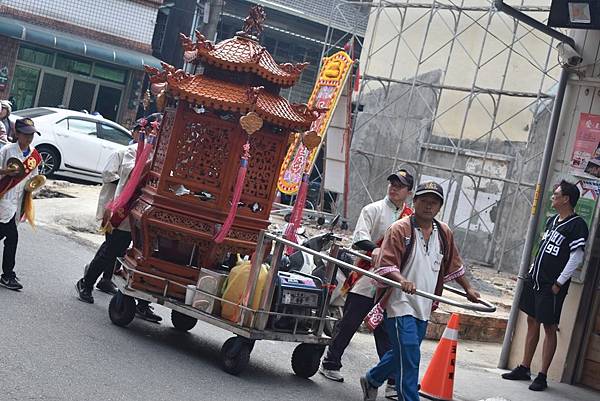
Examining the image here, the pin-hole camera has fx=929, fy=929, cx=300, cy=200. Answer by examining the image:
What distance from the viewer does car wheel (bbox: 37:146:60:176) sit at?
18.3 m

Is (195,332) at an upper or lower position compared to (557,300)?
lower

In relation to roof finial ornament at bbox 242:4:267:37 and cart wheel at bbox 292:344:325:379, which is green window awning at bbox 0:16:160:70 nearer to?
roof finial ornament at bbox 242:4:267:37

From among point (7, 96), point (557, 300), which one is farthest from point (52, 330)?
point (7, 96)

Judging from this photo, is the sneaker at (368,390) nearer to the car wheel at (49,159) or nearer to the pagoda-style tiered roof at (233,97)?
the pagoda-style tiered roof at (233,97)

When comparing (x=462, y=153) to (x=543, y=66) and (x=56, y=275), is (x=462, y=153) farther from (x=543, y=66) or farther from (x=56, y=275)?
(x=56, y=275)

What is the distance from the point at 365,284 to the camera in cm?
783

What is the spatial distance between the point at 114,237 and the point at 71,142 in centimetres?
1026

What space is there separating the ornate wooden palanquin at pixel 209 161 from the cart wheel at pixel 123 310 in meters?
0.25

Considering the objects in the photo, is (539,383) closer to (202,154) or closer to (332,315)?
(332,315)

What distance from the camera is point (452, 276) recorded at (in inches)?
270

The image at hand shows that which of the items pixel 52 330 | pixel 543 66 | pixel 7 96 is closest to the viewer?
pixel 52 330

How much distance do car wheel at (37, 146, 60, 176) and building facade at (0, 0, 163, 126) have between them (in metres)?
8.14

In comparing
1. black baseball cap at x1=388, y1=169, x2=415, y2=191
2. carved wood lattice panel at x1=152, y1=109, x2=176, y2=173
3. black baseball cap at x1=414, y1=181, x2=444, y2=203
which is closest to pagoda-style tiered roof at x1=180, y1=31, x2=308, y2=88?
carved wood lattice panel at x1=152, y1=109, x2=176, y2=173

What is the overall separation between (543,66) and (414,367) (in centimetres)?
1353
